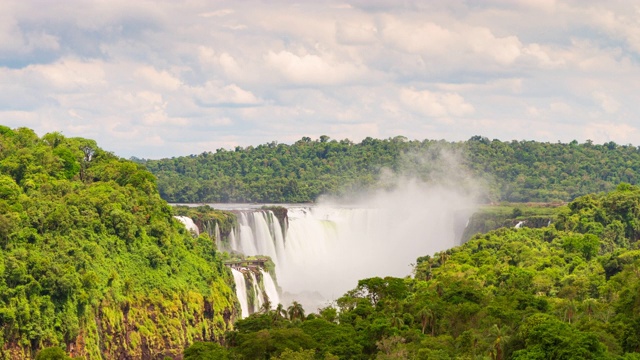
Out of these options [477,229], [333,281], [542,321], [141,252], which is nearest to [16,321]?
[141,252]

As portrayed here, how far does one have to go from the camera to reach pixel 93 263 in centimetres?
10650

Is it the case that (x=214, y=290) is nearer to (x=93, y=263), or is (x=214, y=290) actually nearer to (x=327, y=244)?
(x=93, y=263)

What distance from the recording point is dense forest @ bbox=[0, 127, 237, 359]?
9631 centimetres

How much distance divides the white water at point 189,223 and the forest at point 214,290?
145 centimetres

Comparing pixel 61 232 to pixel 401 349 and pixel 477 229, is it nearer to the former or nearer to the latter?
pixel 401 349

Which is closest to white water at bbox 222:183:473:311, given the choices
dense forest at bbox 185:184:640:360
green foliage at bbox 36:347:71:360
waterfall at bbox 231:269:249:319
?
waterfall at bbox 231:269:249:319

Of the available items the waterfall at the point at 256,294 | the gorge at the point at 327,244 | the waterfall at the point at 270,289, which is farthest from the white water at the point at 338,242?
the waterfall at the point at 256,294

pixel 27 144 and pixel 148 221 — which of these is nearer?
pixel 148 221

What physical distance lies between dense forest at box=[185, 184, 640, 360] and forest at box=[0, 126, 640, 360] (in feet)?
0.53

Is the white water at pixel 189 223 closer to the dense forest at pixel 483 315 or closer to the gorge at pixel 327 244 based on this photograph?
the gorge at pixel 327 244

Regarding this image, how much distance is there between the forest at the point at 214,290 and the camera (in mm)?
83938

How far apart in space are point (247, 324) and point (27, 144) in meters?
47.9

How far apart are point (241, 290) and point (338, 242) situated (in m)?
50.5

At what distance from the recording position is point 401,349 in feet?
270
